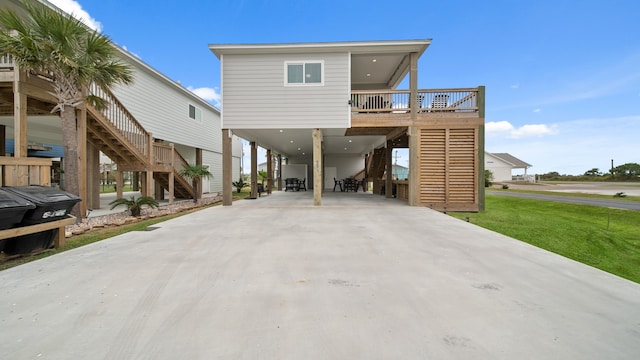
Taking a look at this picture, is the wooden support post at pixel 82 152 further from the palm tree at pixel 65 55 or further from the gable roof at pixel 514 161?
the gable roof at pixel 514 161

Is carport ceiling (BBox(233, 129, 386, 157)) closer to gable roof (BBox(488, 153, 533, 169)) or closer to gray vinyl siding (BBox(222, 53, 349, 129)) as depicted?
gray vinyl siding (BBox(222, 53, 349, 129))

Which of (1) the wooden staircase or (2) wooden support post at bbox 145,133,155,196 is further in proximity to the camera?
(2) wooden support post at bbox 145,133,155,196

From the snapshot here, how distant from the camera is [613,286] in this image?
2.77 m

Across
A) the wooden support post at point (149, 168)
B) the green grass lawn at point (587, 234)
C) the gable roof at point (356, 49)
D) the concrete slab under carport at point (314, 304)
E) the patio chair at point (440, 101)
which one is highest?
the gable roof at point (356, 49)

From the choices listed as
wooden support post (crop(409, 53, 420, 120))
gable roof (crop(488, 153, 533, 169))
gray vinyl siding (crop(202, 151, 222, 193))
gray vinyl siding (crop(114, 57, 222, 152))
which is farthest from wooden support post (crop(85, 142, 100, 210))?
gable roof (crop(488, 153, 533, 169))

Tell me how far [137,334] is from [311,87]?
8.44 m

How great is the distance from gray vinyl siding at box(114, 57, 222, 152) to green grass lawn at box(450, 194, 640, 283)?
12.8 m

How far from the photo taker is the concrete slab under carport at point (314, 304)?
176cm

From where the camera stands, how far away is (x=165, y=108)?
12.3m

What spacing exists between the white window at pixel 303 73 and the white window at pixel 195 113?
8.10 m

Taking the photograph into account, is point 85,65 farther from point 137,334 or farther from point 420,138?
point 420,138

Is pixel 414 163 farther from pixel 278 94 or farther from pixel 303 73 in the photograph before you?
pixel 278 94

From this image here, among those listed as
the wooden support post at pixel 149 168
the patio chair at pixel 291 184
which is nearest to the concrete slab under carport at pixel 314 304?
the wooden support post at pixel 149 168

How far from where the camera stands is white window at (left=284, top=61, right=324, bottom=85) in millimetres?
9008
